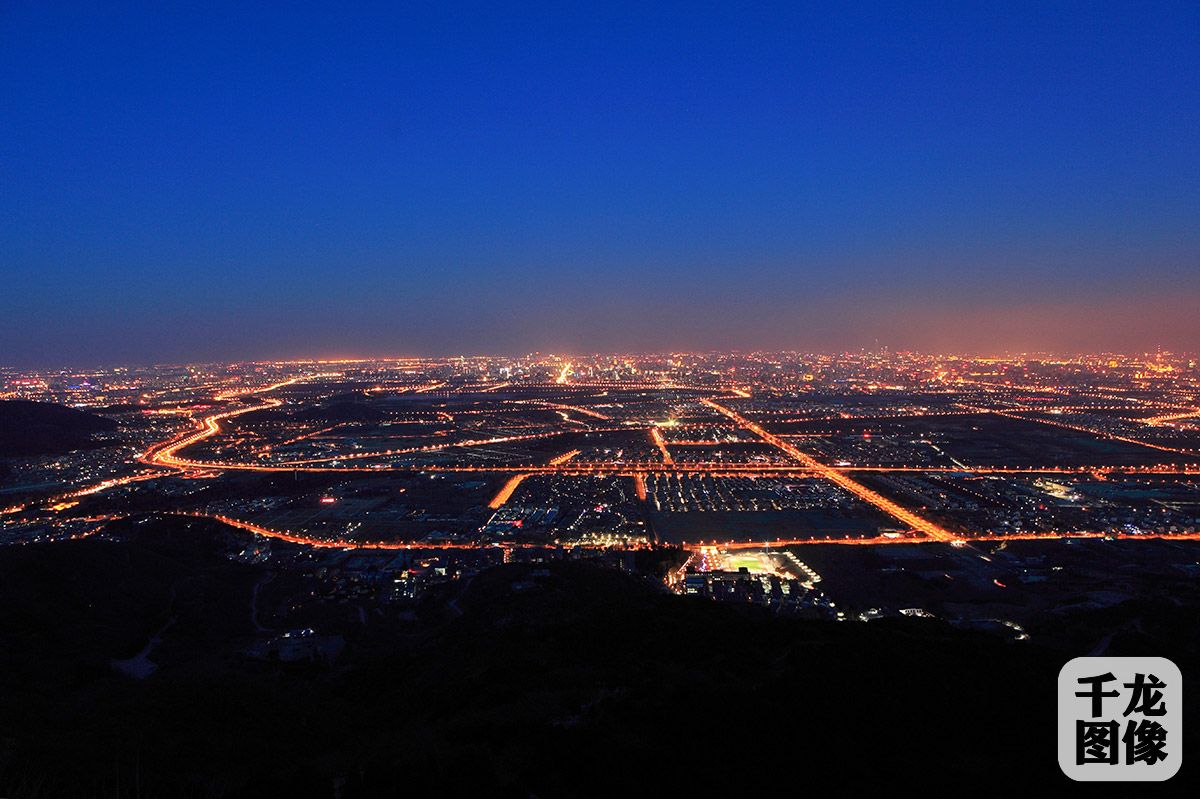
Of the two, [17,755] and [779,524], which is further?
[779,524]

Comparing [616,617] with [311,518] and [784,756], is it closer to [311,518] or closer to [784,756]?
[784,756]

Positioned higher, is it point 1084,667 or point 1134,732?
point 1084,667

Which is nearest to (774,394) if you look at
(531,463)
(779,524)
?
(531,463)
